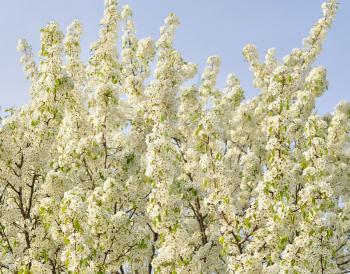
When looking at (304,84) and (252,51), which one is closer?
(304,84)

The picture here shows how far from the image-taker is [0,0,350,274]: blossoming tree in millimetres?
12414

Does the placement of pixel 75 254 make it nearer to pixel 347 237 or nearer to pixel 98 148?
pixel 98 148

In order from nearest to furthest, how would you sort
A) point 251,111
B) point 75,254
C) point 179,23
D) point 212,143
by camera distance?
point 75,254 < point 212,143 < point 179,23 < point 251,111

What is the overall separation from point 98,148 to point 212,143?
11.1ft

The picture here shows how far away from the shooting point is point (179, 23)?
20078 mm

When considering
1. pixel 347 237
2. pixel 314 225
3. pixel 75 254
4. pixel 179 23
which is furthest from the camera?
pixel 179 23

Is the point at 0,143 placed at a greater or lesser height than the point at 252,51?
lesser

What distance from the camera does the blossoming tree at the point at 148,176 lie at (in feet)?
40.7

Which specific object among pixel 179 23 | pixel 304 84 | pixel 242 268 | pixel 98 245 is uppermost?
pixel 179 23

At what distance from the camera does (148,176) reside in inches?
492

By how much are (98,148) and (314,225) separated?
6526 millimetres

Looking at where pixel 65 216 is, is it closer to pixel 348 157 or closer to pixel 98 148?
pixel 98 148

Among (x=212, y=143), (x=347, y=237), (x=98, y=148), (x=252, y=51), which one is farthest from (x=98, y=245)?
(x=252, y=51)

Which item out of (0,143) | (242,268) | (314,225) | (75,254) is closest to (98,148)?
(0,143)
